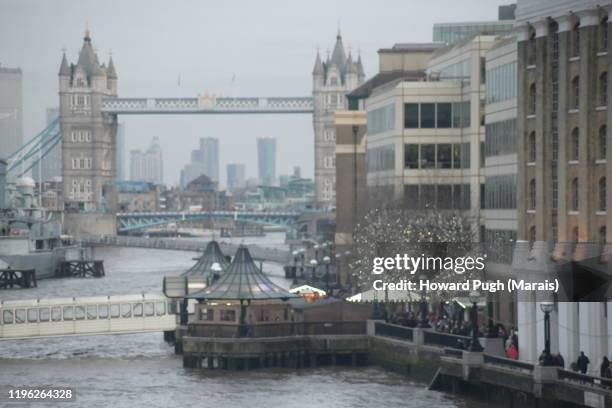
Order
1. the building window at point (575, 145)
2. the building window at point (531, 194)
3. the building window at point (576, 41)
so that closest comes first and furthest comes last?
the building window at point (576, 41), the building window at point (575, 145), the building window at point (531, 194)

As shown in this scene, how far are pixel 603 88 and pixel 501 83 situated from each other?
1324 cm

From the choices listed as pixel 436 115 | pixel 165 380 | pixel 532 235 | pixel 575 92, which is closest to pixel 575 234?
pixel 532 235

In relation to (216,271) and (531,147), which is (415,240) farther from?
(531,147)

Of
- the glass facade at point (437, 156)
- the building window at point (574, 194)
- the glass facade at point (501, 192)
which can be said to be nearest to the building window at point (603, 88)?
the building window at point (574, 194)

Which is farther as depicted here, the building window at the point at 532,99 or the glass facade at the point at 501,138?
the glass facade at the point at 501,138

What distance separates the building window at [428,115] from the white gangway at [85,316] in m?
12.0

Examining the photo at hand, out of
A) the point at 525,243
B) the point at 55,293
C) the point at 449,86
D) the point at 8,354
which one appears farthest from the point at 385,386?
the point at 55,293

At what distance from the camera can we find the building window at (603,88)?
133ft

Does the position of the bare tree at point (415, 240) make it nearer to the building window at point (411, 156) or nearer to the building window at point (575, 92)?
the building window at point (411, 156)

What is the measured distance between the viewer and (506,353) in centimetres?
4350

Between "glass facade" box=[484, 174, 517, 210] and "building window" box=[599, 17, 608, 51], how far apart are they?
11.8m

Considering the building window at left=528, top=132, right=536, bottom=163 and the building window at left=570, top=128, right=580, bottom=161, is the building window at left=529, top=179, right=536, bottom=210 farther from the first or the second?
the building window at left=570, top=128, right=580, bottom=161

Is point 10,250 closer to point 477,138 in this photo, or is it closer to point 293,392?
point 477,138

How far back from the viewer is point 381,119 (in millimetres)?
70750
